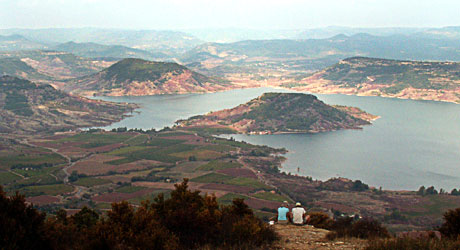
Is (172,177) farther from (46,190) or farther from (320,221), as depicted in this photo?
(320,221)

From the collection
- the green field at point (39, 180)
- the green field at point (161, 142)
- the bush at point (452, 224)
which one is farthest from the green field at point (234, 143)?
the bush at point (452, 224)

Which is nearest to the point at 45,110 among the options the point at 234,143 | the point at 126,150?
the point at 126,150

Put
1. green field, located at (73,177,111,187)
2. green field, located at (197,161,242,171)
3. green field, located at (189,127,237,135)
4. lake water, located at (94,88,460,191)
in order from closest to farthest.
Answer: green field, located at (73,177,111,187) → lake water, located at (94,88,460,191) → green field, located at (197,161,242,171) → green field, located at (189,127,237,135)

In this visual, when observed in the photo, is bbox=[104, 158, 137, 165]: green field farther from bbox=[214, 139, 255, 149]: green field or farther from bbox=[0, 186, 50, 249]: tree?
bbox=[0, 186, 50, 249]: tree

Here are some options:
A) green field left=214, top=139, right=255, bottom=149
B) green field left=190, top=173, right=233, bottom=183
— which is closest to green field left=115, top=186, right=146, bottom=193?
green field left=190, top=173, right=233, bottom=183

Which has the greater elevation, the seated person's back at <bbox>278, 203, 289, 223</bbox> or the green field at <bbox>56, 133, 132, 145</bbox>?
the seated person's back at <bbox>278, 203, 289, 223</bbox>

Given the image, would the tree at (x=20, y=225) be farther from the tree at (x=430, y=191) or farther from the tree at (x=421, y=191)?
the tree at (x=430, y=191)
